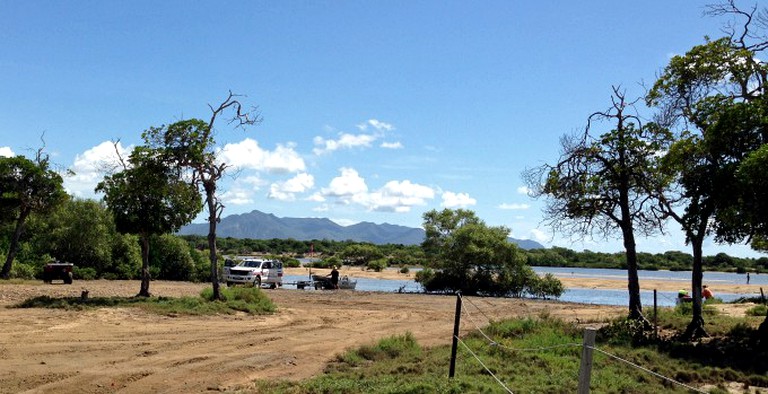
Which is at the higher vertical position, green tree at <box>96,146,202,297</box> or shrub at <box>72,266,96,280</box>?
green tree at <box>96,146,202,297</box>

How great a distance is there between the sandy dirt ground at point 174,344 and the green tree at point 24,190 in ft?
29.4

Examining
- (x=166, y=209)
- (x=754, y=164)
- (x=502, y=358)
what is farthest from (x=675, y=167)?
(x=166, y=209)

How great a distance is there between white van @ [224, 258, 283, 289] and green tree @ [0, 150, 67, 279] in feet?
34.0

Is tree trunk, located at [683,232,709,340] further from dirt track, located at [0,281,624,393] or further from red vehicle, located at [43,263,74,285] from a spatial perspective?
red vehicle, located at [43,263,74,285]

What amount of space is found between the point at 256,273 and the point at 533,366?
29.3 meters

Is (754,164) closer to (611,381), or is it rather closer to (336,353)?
(611,381)

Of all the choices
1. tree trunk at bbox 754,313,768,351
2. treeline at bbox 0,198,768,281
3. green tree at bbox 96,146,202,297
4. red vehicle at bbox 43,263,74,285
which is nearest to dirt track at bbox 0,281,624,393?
green tree at bbox 96,146,202,297

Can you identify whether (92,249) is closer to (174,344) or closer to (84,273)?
(84,273)

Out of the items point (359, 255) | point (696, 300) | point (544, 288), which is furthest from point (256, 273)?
point (359, 255)

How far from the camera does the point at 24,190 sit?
111 feet

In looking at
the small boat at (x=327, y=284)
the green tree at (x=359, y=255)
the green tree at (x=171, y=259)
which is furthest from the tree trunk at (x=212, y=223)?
the green tree at (x=359, y=255)

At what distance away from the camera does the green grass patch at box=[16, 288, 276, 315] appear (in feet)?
68.7

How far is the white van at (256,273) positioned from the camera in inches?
1537

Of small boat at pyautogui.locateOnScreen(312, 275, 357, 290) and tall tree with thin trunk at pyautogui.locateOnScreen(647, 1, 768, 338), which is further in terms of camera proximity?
small boat at pyautogui.locateOnScreen(312, 275, 357, 290)
